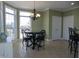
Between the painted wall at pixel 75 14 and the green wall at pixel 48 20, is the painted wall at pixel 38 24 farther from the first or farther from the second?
the painted wall at pixel 75 14

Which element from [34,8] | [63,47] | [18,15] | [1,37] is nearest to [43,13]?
[34,8]

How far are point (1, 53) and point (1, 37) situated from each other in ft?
1.16

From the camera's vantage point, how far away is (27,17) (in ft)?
14.8

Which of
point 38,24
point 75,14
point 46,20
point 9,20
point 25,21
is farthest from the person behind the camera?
point 46,20

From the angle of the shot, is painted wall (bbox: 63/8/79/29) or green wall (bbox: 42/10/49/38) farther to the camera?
green wall (bbox: 42/10/49/38)

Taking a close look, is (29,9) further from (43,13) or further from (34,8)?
(43,13)

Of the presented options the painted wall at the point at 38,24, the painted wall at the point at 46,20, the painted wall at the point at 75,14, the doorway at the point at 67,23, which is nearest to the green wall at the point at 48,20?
the painted wall at the point at 46,20

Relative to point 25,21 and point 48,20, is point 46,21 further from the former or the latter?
point 25,21

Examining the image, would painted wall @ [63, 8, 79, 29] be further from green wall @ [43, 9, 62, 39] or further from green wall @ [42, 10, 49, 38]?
green wall @ [42, 10, 49, 38]

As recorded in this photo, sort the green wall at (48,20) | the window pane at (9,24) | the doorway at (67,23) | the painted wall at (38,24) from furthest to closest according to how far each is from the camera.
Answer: the green wall at (48,20) → the painted wall at (38,24) → the doorway at (67,23) → the window pane at (9,24)

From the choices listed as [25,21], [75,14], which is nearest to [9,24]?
[25,21]

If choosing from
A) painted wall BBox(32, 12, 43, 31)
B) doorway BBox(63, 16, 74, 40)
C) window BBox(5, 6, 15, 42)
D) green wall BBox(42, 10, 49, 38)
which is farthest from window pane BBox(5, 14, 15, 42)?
doorway BBox(63, 16, 74, 40)

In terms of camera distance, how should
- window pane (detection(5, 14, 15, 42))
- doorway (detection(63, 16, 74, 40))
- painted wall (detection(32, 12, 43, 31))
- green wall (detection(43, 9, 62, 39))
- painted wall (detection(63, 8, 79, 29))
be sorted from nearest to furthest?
window pane (detection(5, 14, 15, 42)), painted wall (detection(63, 8, 79, 29)), doorway (detection(63, 16, 74, 40)), painted wall (detection(32, 12, 43, 31)), green wall (detection(43, 9, 62, 39))

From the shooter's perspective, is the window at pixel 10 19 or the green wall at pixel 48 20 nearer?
the window at pixel 10 19
